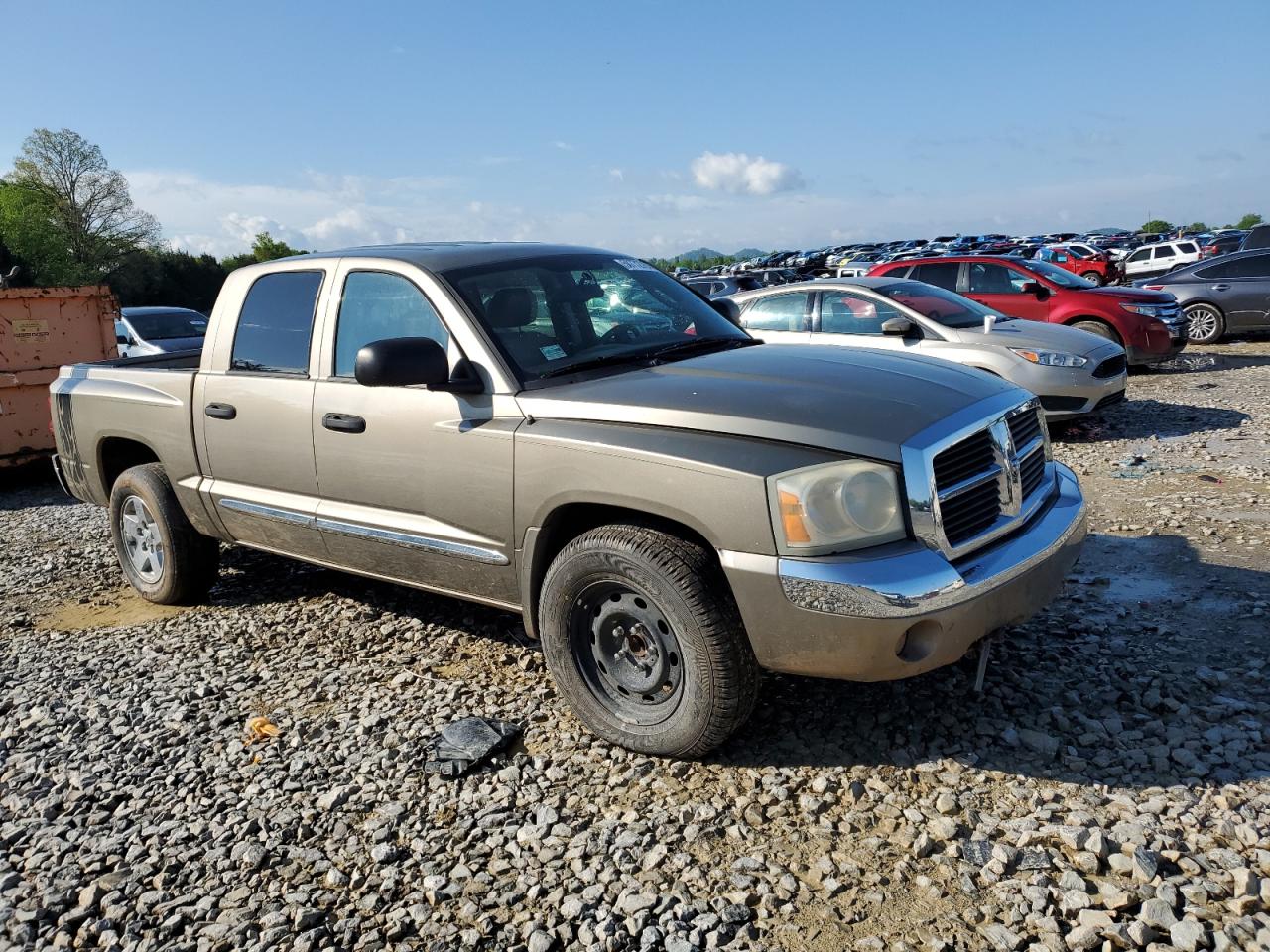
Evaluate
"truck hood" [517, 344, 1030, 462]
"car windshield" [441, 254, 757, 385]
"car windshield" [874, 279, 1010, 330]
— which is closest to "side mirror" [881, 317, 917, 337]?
"car windshield" [874, 279, 1010, 330]

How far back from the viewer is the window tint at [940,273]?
12594 mm

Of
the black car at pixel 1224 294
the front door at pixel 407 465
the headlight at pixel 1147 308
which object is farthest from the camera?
Result: the black car at pixel 1224 294

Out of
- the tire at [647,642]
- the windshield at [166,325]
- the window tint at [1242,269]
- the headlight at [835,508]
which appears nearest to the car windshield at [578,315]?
the tire at [647,642]

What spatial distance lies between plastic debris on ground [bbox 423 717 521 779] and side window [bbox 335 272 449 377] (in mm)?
1547

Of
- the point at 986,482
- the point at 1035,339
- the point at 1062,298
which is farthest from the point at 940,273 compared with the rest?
the point at 986,482

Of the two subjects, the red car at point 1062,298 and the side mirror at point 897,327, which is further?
the red car at point 1062,298

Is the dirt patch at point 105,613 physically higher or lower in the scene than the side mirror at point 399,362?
lower

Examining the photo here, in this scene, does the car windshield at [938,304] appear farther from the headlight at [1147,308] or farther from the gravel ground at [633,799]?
the gravel ground at [633,799]

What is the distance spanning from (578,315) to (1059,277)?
1050 cm

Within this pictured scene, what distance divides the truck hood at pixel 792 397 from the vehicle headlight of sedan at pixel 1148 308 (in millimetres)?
9604

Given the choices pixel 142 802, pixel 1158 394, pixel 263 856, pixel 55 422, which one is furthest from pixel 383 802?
pixel 1158 394

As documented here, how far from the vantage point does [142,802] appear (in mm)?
3490

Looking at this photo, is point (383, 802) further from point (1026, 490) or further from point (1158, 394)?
point (1158, 394)

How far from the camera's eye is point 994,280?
493 inches
